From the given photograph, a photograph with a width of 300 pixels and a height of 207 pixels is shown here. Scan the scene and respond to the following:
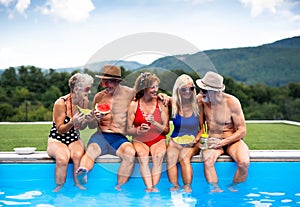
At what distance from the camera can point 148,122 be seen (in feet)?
15.6

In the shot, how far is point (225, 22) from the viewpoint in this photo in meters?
25.5

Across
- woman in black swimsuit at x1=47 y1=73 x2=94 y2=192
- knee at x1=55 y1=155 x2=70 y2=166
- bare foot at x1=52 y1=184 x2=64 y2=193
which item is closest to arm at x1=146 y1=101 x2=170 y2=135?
woman in black swimsuit at x1=47 y1=73 x2=94 y2=192

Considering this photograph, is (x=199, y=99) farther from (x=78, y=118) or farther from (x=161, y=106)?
(x=78, y=118)

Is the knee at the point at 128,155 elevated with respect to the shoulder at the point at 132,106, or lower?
lower

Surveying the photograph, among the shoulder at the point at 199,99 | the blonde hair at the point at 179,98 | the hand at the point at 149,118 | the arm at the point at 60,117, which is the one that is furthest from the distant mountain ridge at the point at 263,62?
the arm at the point at 60,117

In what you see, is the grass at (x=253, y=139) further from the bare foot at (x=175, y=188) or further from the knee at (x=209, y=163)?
the bare foot at (x=175, y=188)

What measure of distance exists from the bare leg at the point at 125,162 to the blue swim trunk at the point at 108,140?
4.4 inches

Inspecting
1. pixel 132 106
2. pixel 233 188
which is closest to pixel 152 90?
pixel 132 106

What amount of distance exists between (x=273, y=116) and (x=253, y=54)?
12.9 metres

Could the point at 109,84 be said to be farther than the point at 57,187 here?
Yes

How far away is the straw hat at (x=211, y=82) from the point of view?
4680mm

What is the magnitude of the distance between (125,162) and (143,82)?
0.90 metres

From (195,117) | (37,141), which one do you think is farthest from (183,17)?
(195,117)

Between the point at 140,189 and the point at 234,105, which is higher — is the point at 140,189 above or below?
below
